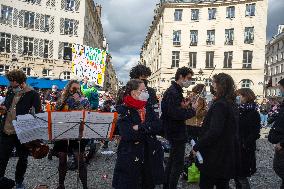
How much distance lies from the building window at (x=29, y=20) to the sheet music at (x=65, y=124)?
111ft

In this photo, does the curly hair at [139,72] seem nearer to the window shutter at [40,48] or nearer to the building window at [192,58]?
the window shutter at [40,48]

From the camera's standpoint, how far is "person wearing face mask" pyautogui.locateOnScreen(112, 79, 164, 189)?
4.29 m

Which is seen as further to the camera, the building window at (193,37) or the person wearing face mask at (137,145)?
the building window at (193,37)

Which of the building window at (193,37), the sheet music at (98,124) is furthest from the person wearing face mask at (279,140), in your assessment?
the building window at (193,37)

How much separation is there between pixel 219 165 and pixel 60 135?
2.37 meters

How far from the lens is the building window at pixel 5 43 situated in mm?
34281

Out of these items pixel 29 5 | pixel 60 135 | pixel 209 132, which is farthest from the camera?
pixel 29 5

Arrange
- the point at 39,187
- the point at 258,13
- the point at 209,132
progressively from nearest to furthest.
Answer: the point at 209,132, the point at 39,187, the point at 258,13

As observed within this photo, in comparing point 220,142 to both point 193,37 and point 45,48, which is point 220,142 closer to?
point 45,48

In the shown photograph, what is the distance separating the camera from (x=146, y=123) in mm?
4285

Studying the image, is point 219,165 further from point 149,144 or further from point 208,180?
point 149,144

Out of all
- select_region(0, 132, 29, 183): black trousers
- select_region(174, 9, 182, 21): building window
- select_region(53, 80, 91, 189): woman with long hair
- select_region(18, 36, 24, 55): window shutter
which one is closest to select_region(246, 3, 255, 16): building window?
select_region(174, 9, 182, 21): building window

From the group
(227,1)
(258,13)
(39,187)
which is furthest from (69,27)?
(39,187)

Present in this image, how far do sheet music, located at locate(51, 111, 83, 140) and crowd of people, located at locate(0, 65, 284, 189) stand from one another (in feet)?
1.50
